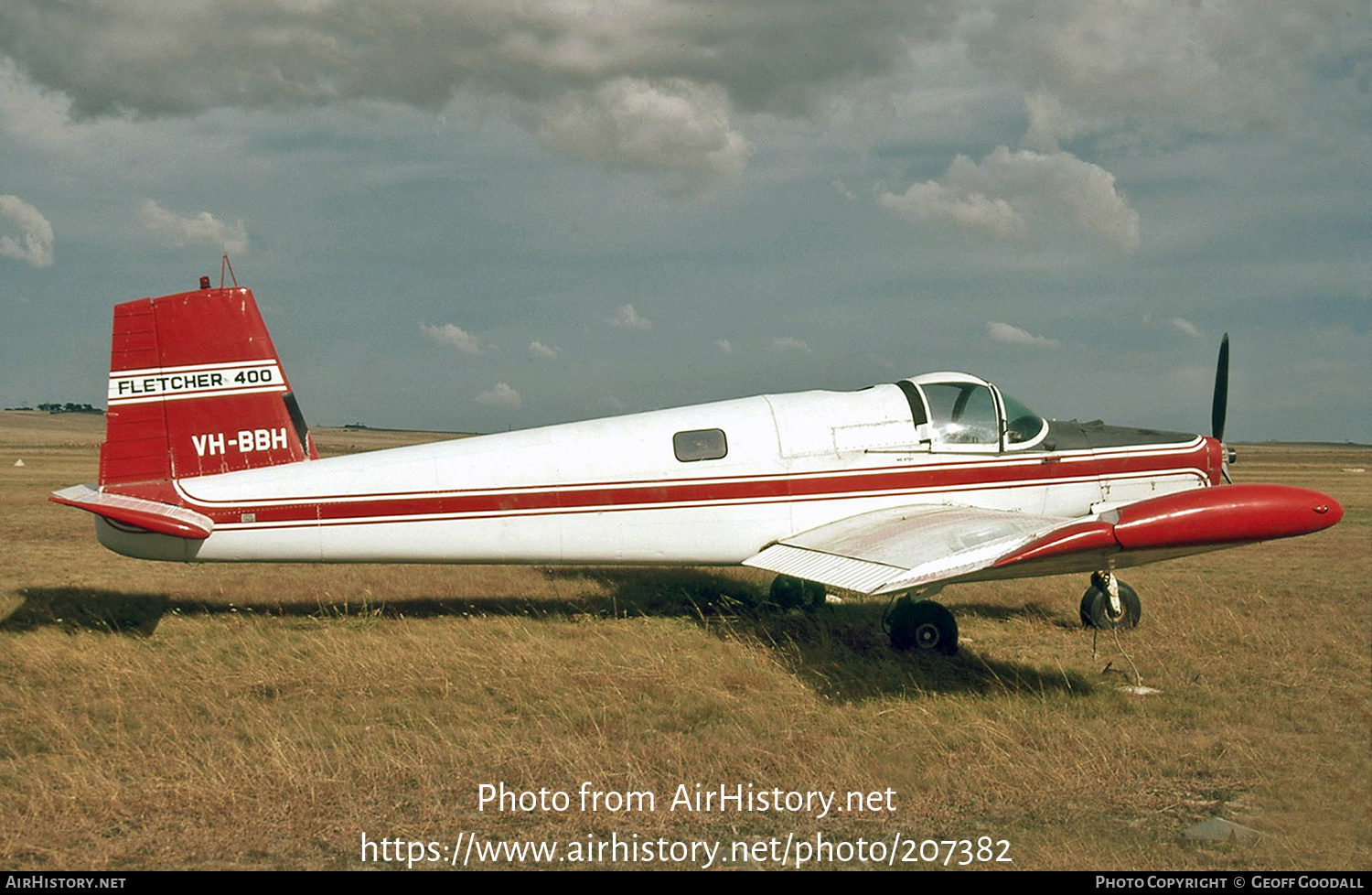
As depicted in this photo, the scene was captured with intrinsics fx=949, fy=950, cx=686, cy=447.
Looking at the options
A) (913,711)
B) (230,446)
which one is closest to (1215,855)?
(913,711)

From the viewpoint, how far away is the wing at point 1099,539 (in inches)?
252

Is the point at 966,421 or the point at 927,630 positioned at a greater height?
the point at 966,421

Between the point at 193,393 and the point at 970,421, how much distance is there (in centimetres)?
750

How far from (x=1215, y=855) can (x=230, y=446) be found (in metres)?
8.45

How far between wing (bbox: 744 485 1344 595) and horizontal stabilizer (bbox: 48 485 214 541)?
523cm

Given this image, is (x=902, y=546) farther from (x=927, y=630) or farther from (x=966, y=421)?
(x=966, y=421)

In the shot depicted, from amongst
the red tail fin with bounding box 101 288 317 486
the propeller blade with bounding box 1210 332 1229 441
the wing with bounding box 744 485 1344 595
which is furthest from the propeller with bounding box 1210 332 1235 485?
the red tail fin with bounding box 101 288 317 486

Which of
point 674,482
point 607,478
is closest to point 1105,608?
point 674,482

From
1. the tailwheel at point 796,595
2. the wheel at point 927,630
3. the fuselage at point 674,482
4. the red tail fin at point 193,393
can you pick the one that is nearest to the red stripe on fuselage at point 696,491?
the fuselage at point 674,482

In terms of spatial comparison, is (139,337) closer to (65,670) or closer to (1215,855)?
(65,670)

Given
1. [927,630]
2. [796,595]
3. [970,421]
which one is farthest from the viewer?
[796,595]

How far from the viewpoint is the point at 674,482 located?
896 centimetres

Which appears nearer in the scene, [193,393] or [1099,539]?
[1099,539]
